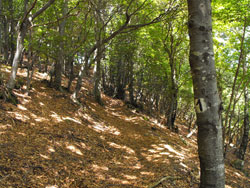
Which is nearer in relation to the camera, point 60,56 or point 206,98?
point 206,98

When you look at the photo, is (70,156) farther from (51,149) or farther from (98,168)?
(98,168)

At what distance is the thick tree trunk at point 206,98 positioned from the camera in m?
2.05

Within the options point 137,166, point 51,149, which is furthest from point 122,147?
point 51,149

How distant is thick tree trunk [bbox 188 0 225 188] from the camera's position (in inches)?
80.9

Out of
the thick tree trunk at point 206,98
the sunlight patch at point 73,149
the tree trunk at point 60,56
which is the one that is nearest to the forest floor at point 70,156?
the sunlight patch at point 73,149

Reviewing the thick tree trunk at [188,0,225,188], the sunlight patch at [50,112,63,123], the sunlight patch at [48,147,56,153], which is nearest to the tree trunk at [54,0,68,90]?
the sunlight patch at [50,112,63,123]

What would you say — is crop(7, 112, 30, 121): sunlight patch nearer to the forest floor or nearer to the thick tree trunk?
the forest floor

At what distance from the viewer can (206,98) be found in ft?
6.81

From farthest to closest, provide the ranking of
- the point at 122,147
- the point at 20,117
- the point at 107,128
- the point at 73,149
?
1. the point at 107,128
2. the point at 122,147
3. the point at 20,117
4. the point at 73,149

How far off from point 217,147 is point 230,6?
846cm

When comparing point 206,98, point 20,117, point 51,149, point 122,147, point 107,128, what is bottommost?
point 122,147

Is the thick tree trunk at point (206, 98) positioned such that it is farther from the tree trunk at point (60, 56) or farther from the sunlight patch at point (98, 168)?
the tree trunk at point (60, 56)

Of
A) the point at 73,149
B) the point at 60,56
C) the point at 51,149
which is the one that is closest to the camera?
the point at 51,149

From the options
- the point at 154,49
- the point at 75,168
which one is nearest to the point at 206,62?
the point at 75,168
